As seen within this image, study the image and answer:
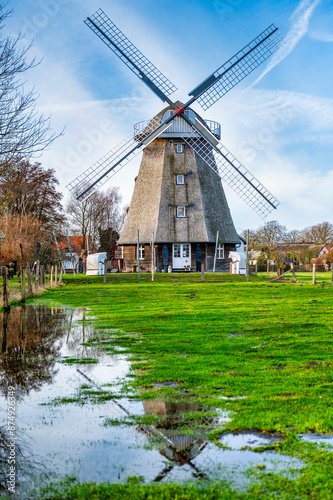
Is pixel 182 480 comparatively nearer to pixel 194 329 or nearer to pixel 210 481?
pixel 210 481

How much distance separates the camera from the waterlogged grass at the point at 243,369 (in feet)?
13.4

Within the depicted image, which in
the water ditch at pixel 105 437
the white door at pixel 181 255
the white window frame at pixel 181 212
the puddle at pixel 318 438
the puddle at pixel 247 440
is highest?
the white window frame at pixel 181 212

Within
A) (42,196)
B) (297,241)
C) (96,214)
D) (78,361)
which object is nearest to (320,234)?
(297,241)

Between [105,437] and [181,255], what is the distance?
128 feet

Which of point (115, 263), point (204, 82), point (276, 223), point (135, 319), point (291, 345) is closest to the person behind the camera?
point (291, 345)

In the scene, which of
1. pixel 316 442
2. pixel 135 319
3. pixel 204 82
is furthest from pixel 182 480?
pixel 204 82

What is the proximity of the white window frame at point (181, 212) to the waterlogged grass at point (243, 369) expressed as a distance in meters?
25.8

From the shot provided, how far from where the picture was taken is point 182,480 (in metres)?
4.20

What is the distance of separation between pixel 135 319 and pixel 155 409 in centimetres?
907

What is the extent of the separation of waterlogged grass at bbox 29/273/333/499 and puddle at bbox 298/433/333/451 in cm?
11

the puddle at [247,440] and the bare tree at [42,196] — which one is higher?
the bare tree at [42,196]

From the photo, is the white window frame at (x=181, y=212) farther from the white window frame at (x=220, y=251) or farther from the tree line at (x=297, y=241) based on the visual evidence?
the tree line at (x=297, y=241)

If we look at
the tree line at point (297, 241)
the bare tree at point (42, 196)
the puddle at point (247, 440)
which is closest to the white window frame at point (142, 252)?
the bare tree at point (42, 196)

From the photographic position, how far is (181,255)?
4416 cm
